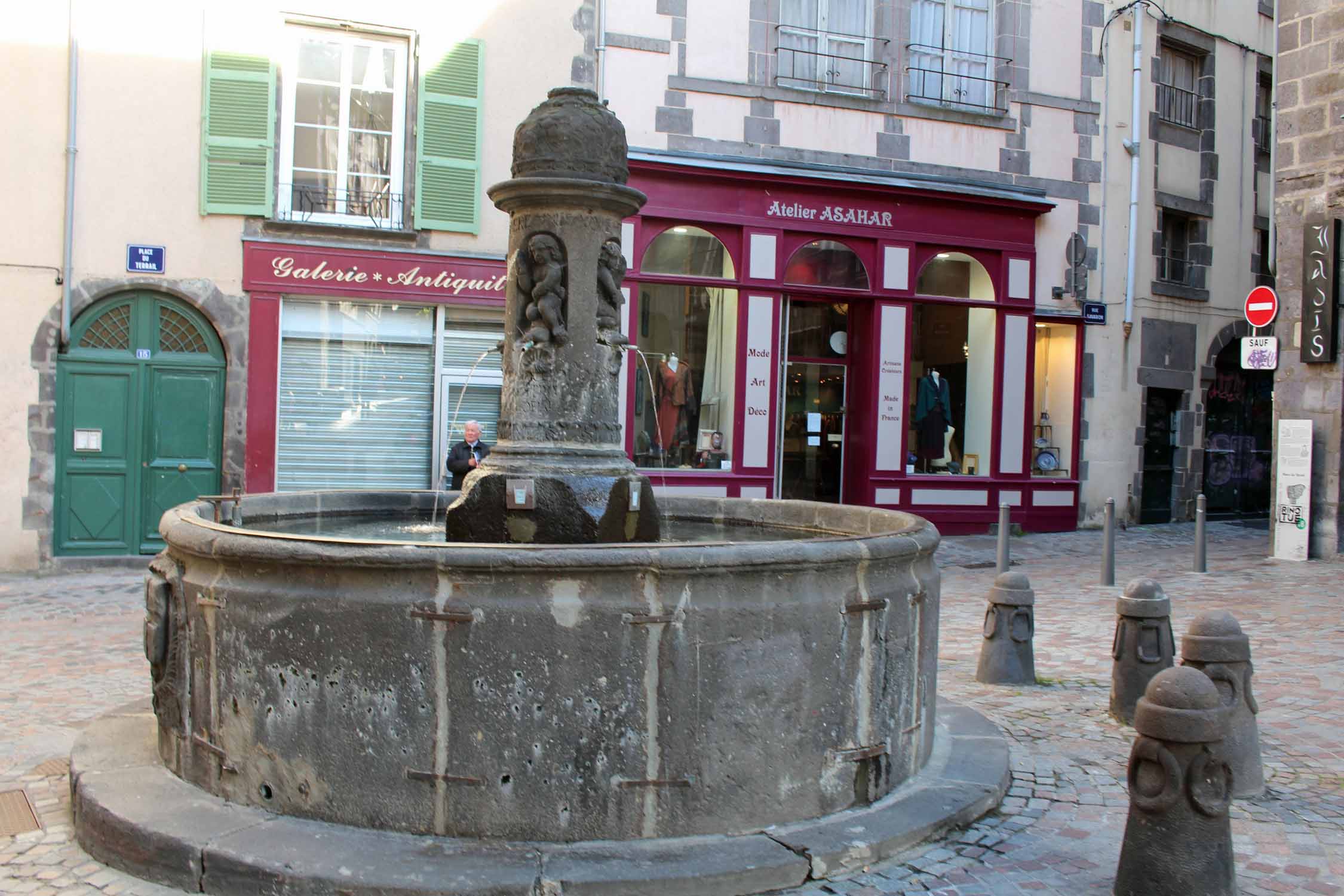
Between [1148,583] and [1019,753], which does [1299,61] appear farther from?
[1019,753]

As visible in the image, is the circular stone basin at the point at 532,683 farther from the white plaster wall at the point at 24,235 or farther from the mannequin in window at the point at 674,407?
the mannequin in window at the point at 674,407

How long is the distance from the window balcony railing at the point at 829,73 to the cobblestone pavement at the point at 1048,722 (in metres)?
6.31

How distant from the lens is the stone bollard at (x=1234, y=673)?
15.4ft

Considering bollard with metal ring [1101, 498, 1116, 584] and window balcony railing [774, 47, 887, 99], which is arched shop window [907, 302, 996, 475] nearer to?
window balcony railing [774, 47, 887, 99]

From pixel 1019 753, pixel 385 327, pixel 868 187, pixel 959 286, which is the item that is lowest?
pixel 1019 753

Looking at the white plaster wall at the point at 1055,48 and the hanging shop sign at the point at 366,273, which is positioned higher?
the white plaster wall at the point at 1055,48

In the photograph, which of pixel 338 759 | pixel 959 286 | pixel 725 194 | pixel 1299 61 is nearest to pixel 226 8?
pixel 725 194

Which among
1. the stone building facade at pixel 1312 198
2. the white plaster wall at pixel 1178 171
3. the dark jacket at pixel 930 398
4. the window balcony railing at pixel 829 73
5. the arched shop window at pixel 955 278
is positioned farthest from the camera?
the white plaster wall at pixel 1178 171

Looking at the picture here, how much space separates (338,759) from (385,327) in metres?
9.64

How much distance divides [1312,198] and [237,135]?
37.7 ft

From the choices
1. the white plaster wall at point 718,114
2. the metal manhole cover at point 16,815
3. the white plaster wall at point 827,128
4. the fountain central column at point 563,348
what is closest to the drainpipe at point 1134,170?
the white plaster wall at point 827,128

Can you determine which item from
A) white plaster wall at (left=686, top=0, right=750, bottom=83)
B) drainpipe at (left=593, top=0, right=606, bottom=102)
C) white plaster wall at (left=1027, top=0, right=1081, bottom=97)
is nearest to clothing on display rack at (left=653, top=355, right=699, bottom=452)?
white plaster wall at (left=686, top=0, right=750, bottom=83)

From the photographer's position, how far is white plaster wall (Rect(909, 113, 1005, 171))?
1505 centimetres

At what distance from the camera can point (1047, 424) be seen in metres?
16.3
